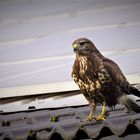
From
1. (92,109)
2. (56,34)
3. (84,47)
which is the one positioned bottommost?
(92,109)

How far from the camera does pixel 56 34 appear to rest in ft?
10.7

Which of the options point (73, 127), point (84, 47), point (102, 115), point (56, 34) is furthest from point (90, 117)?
point (56, 34)

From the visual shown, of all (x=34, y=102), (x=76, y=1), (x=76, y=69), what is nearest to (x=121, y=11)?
(x=76, y=1)

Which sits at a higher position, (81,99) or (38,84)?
(38,84)

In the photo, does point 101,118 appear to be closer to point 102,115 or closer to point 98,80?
point 102,115

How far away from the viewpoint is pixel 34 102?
3238mm

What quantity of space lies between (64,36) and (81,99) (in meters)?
0.72

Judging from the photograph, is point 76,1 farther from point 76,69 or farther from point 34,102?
point 34,102

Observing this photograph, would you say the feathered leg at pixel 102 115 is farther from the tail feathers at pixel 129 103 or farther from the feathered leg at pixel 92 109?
Result: the tail feathers at pixel 129 103

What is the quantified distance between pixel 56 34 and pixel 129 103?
1097 millimetres

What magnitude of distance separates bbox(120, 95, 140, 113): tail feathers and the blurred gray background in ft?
1.35

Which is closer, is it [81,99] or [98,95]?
[98,95]

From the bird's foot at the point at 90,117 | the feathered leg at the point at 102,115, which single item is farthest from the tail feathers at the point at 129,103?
the bird's foot at the point at 90,117

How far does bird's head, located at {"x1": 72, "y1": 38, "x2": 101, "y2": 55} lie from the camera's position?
116 inches
